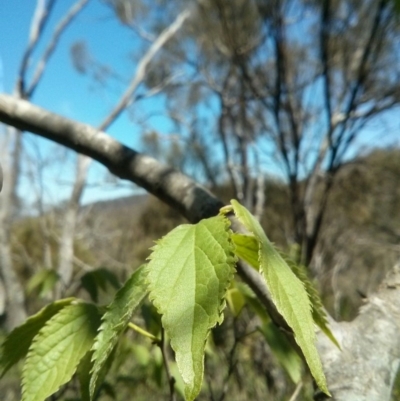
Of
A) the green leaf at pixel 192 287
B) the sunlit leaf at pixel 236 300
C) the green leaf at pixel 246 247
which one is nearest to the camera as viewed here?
the green leaf at pixel 192 287

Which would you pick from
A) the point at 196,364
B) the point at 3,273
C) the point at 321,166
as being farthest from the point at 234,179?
the point at 196,364

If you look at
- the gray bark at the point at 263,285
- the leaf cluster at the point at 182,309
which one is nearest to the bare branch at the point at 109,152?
the gray bark at the point at 263,285

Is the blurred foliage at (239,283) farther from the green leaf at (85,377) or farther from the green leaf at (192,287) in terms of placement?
the green leaf at (192,287)

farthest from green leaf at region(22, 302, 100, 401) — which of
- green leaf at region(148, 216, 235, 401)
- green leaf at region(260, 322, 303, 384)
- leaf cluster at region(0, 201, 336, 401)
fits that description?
green leaf at region(260, 322, 303, 384)

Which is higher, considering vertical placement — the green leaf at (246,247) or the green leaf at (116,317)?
the green leaf at (246,247)

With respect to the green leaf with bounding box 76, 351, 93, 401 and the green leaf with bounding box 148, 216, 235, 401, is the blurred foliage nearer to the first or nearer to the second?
the green leaf with bounding box 76, 351, 93, 401

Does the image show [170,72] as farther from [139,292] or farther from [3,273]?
[139,292]
